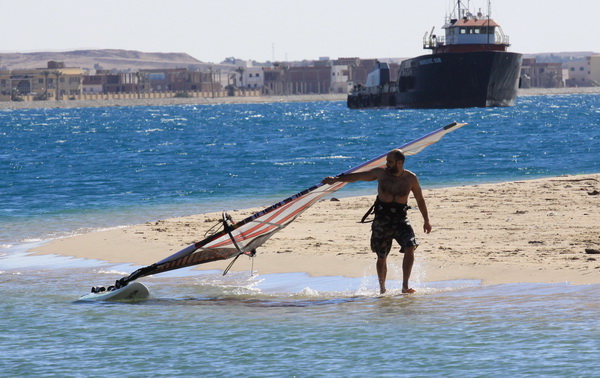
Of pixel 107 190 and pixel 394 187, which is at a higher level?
pixel 394 187

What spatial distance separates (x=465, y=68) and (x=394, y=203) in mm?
83131

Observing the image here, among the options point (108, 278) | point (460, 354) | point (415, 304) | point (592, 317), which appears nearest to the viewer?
point (460, 354)

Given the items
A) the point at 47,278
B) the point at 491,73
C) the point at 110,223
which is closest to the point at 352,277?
the point at 47,278

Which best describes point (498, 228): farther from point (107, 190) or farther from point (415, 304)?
point (107, 190)

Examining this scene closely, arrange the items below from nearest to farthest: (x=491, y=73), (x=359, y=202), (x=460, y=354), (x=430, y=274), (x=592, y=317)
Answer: (x=460, y=354) < (x=592, y=317) < (x=430, y=274) < (x=359, y=202) < (x=491, y=73)

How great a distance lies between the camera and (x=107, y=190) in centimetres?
2875

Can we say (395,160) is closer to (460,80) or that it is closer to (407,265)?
(407,265)

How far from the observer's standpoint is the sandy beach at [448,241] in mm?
12062

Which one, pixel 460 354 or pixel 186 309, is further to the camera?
pixel 186 309

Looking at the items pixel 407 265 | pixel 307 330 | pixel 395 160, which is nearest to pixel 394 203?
pixel 395 160

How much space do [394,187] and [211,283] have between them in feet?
10.1

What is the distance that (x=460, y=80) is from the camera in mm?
93562

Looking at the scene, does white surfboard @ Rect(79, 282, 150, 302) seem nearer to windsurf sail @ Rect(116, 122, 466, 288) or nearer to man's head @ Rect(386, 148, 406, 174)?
windsurf sail @ Rect(116, 122, 466, 288)

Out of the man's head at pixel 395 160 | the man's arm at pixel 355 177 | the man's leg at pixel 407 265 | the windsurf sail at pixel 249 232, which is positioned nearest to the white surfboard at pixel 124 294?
the windsurf sail at pixel 249 232
